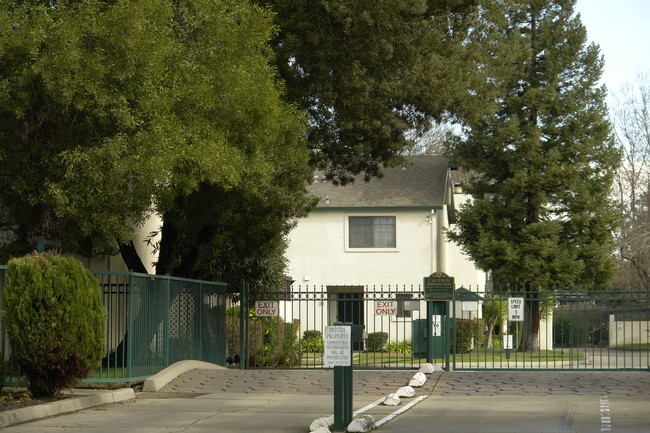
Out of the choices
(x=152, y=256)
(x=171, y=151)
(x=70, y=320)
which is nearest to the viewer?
(x=70, y=320)

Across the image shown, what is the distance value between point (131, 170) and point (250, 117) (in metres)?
2.61

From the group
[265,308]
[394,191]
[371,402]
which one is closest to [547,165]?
[394,191]

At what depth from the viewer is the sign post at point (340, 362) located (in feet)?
35.2

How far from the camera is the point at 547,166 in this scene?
114 feet

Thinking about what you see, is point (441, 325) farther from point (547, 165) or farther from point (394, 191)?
point (394, 191)

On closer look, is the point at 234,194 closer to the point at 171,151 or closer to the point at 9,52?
the point at 171,151

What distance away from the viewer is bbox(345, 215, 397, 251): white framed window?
39156 millimetres

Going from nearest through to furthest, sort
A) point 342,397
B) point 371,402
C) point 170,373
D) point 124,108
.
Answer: point 342,397, point 124,108, point 371,402, point 170,373

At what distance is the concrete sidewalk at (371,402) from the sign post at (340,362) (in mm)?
636

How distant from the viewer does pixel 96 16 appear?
558 inches

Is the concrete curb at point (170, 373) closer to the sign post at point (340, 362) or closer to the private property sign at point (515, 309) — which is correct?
the sign post at point (340, 362)

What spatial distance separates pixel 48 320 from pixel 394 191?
27303 mm

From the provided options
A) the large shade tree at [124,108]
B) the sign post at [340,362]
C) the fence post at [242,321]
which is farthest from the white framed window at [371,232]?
the sign post at [340,362]

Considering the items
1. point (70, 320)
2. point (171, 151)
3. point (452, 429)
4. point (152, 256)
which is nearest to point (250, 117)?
point (171, 151)
